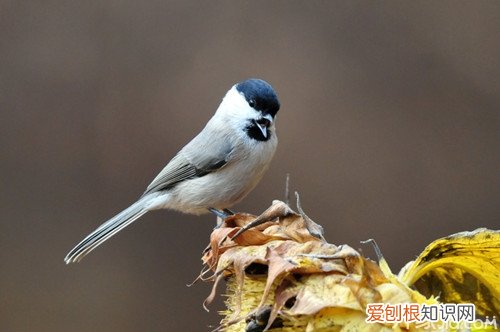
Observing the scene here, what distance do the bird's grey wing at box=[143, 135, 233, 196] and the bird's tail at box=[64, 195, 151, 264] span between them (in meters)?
0.05

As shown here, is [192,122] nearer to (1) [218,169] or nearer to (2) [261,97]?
(1) [218,169]

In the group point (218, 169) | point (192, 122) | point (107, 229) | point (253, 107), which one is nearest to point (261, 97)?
point (253, 107)

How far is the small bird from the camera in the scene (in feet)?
5.19

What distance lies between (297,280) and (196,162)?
949mm

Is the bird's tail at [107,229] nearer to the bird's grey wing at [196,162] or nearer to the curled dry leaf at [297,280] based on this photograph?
the bird's grey wing at [196,162]

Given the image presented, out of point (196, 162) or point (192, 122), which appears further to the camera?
point (192, 122)

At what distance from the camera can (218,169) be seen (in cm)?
161

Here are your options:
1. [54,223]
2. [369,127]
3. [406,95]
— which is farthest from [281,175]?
[54,223]

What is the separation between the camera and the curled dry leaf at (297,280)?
685 millimetres

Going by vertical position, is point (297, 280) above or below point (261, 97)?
below

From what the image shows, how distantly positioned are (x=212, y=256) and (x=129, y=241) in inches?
48.0

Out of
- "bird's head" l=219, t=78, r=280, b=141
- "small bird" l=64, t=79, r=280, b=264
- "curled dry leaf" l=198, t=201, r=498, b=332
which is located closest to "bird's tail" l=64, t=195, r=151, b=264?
"small bird" l=64, t=79, r=280, b=264

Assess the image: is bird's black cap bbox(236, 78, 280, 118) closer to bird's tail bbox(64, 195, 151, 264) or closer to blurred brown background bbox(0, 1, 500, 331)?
bird's tail bbox(64, 195, 151, 264)

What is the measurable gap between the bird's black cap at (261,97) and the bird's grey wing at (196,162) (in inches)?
5.6
